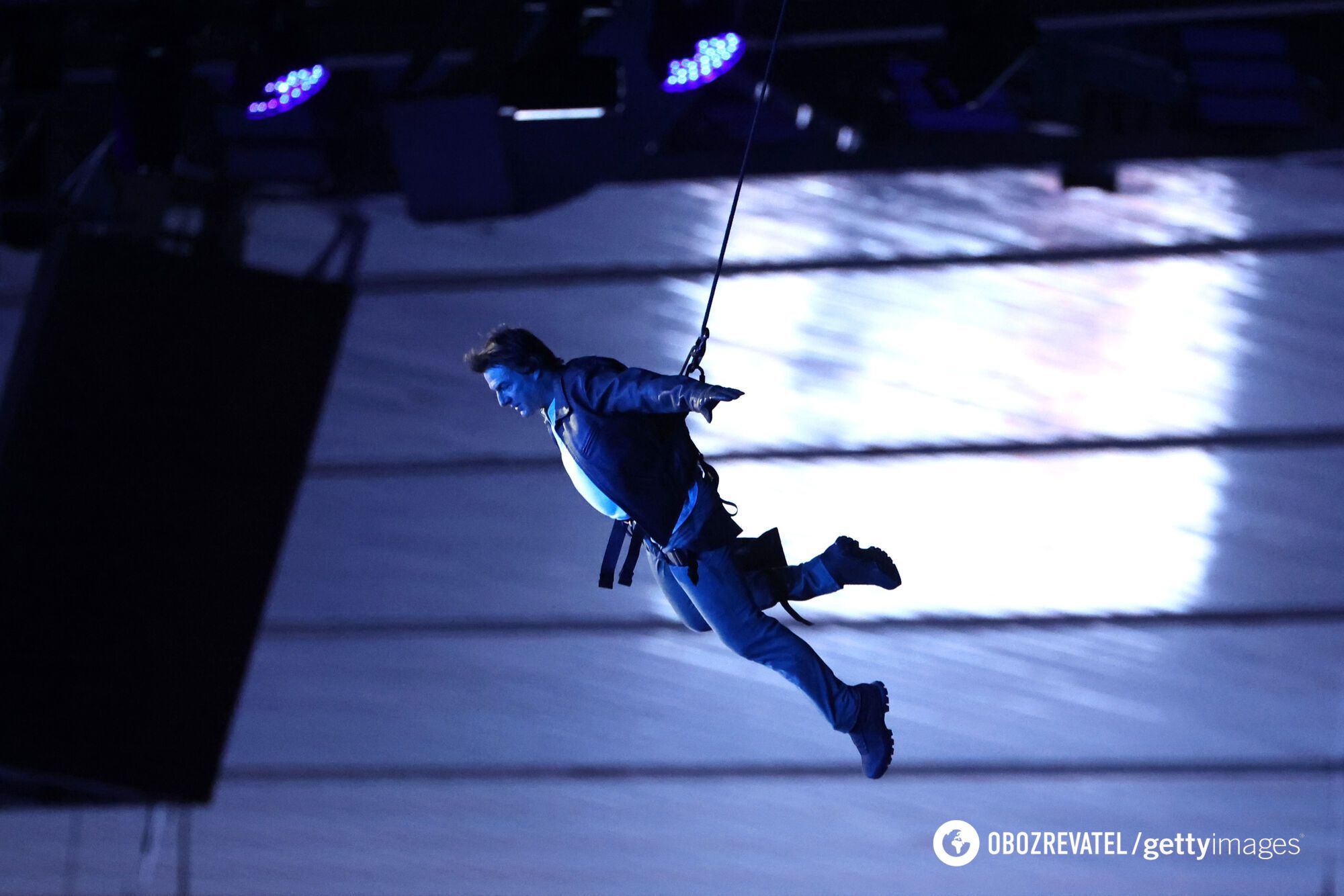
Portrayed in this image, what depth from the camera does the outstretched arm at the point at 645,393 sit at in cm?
310

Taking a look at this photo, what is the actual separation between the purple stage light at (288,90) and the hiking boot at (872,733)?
11.1 feet

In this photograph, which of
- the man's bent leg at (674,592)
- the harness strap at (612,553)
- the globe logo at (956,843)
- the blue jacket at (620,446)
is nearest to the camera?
the blue jacket at (620,446)

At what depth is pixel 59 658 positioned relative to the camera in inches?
223

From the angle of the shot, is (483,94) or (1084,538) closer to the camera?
(483,94)

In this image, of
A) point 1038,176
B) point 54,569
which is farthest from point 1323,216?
point 54,569

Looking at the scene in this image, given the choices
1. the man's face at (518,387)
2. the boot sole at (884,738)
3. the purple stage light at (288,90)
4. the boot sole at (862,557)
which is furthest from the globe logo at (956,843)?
the purple stage light at (288,90)

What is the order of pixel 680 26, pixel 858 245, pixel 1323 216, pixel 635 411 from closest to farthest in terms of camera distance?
pixel 635 411 < pixel 680 26 < pixel 1323 216 < pixel 858 245

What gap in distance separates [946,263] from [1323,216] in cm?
153

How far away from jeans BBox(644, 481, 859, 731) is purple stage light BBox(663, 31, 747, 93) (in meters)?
2.12

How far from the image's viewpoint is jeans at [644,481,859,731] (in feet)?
11.5

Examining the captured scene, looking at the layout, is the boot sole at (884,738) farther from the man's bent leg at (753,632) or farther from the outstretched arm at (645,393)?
the outstretched arm at (645,393)

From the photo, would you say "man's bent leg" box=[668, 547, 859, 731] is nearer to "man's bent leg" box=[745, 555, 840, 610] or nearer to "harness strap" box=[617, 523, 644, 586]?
"man's bent leg" box=[745, 555, 840, 610]

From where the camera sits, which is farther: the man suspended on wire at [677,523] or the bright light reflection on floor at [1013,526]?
the bright light reflection on floor at [1013,526]

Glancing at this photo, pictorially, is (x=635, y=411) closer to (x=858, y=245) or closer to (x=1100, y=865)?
(x=858, y=245)
